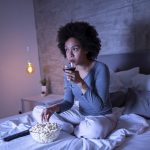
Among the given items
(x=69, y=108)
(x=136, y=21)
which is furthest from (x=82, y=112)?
(x=136, y=21)

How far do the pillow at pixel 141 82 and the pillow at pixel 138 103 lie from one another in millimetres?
89

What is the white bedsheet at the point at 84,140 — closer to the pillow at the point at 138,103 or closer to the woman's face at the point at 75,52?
the pillow at the point at 138,103

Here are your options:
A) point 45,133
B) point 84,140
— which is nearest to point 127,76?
point 84,140

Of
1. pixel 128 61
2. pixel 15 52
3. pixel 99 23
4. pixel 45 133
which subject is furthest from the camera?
pixel 15 52

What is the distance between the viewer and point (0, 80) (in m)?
A: 3.26

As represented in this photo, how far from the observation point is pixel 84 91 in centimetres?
155

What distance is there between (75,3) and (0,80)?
1.56m

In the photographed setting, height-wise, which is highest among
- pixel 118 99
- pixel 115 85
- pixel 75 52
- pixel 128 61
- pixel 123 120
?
pixel 75 52

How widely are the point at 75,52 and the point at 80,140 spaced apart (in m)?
0.71

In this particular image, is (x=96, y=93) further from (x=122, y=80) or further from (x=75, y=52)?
(x=122, y=80)

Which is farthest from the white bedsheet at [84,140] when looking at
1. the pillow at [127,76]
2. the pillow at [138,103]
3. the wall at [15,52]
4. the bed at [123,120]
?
the wall at [15,52]

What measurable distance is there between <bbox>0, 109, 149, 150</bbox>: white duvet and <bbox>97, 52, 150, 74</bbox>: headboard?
0.79m

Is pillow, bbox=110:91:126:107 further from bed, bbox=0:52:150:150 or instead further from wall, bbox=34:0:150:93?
wall, bbox=34:0:150:93

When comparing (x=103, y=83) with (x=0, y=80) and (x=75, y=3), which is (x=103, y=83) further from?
(x=0, y=80)
